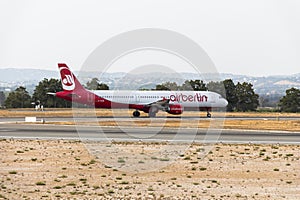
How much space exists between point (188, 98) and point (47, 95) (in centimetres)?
5113

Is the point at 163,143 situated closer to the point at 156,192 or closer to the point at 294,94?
the point at 156,192

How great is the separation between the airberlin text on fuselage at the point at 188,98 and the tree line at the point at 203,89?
3227cm

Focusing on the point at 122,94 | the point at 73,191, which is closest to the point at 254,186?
the point at 73,191

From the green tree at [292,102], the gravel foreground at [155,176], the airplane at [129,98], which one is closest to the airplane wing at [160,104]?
the airplane at [129,98]

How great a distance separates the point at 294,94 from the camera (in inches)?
4528

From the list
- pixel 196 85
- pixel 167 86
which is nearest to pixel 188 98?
pixel 167 86

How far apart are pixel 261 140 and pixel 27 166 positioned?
1916cm

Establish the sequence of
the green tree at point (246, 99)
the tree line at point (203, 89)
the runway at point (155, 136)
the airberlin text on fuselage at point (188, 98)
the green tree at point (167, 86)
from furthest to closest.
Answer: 1. the green tree at point (246, 99)
2. the green tree at point (167, 86)
3. the tree line at point (203, 89)
4. the airberlin text on fuselage at point (188, 98)
5. the runway at point (155, 136)

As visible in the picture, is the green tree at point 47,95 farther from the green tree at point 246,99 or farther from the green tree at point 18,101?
the green tree at point 246,99

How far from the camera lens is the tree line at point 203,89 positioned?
115625mm

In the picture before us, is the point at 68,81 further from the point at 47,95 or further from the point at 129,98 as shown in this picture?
the point at 47,95

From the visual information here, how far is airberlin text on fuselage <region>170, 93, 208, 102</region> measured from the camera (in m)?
76.6

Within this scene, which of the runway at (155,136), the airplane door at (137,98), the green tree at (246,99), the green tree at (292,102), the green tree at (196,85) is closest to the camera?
the runway at (155,136)

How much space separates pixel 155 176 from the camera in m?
24.3
